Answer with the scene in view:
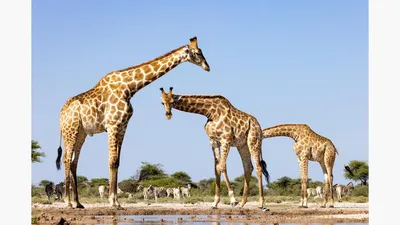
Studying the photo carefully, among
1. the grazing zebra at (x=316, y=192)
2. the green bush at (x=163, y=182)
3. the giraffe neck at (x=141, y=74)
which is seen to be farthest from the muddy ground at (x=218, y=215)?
the green bush at (x=163, y=182)

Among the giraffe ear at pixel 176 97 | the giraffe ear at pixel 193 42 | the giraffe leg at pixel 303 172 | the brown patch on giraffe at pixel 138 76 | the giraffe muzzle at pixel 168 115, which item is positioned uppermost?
the giraffe ear at pixel 193 42

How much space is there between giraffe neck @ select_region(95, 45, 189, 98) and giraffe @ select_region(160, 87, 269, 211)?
43 centimetres

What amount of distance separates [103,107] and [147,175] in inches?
569

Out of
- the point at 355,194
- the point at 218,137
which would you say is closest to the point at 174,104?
the point at 218,137

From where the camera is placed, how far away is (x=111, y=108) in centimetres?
1570

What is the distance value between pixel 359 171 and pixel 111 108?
17209 millimetres

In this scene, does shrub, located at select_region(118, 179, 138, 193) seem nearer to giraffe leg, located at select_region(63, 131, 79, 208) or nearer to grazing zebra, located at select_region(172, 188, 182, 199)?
grazing zebra, located at select_region(172, 188, 182, 199)

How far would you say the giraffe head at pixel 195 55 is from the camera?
1627cm

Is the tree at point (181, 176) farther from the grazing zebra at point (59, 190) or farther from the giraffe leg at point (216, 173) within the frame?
the giraffe leg at point (216, 173)

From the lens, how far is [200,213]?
619 inches

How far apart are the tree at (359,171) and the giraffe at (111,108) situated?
15642mm

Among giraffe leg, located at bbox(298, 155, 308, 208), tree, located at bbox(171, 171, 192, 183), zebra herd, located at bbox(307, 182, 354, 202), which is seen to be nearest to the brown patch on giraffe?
giraffe leg, located at bbox(298, 155, 308, 208)

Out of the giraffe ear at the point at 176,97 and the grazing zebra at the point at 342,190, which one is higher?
the giraffe ear at the point at 176,97
